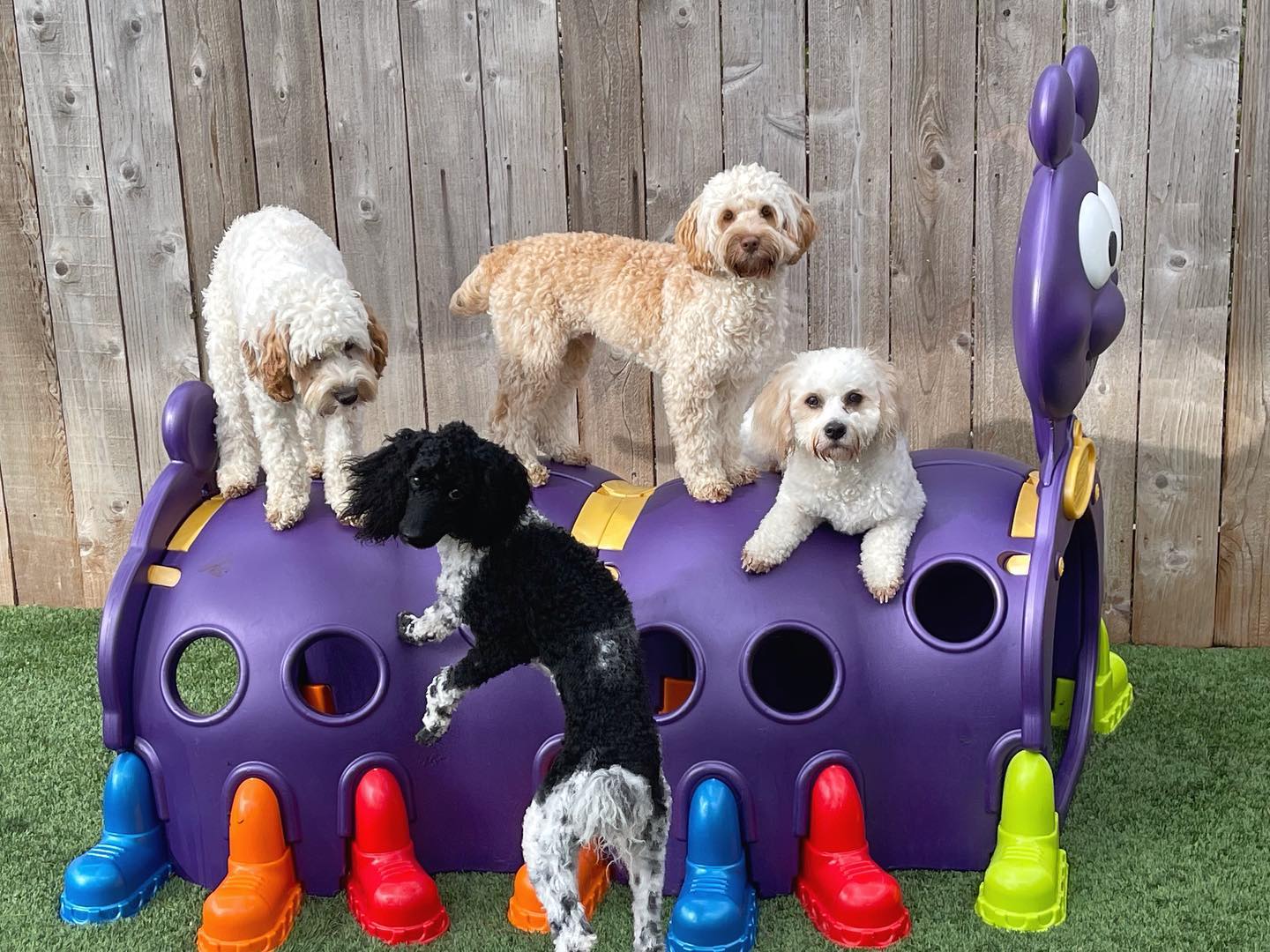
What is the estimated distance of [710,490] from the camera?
2.93 meters

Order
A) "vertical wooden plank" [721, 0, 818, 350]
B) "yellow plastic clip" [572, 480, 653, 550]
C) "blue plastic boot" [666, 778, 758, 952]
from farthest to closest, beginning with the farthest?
"vertical wooden plank" [721, 0, 818, 350]
"yellow plastic clip" [572, 480, 653, 550]
"blue plastic boot" [666, 778, 758, 952]

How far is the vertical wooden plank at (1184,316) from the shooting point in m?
3.58

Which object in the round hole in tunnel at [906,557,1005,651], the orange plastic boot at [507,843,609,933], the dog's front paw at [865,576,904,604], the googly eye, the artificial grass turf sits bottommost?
the artificial grass turf

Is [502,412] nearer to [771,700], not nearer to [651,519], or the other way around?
[651,519]

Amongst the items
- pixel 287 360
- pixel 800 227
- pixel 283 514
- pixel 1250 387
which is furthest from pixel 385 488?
pixel 1250 387

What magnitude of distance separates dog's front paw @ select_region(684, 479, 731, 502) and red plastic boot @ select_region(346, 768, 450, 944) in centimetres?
96

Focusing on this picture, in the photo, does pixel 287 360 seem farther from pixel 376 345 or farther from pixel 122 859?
pixel 122 859

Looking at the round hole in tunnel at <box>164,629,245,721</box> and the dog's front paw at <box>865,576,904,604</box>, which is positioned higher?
the dog's front paw at <box>865,576,904,604</box>

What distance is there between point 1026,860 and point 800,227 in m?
1.48

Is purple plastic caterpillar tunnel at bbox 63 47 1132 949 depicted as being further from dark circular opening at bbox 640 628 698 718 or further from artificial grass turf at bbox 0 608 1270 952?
dark circular opening at bbox 640 628 698 718

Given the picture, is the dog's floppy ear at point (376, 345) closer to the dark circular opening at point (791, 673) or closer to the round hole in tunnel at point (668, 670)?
the round hole in tunnel at point (668, 670)

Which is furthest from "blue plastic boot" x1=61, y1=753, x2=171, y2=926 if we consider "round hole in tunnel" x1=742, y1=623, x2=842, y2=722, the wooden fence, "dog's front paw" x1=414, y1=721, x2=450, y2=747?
the wooden fence

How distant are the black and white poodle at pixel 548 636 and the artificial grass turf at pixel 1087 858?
1.73ft

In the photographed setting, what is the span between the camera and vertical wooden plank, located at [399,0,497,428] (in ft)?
12.5
